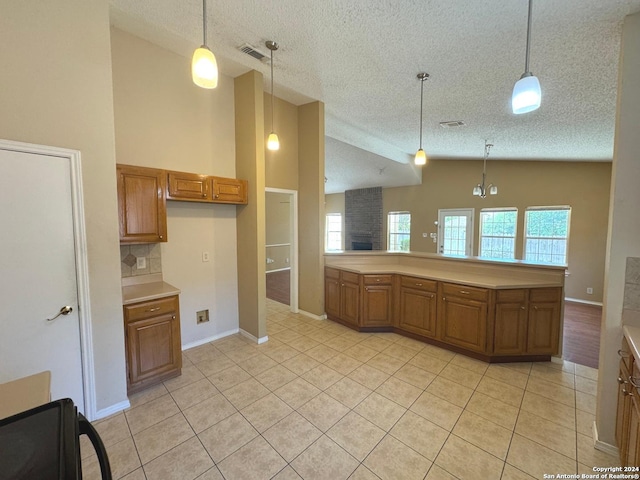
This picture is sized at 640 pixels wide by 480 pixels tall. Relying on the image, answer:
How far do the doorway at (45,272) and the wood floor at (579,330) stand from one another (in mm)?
3436

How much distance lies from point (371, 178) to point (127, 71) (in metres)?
6.19

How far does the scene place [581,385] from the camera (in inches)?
101

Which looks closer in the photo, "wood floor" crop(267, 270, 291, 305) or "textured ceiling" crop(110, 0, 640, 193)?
"textured ceiling" crop(110, 0, 640, 193)

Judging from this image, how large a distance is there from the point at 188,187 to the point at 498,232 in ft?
22.5

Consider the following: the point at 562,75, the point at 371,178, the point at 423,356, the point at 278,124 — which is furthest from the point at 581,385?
the point at 371,178

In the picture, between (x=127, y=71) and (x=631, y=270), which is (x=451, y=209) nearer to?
(x=631, y=270)

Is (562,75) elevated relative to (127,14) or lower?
lower

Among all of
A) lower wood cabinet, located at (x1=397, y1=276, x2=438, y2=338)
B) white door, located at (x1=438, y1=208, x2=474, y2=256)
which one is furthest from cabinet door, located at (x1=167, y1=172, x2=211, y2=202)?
white door, located at (x1=438, y1=208, x2=474, y2=256)

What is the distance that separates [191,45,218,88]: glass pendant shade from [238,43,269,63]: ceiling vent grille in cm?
143

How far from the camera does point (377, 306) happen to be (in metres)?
3.73

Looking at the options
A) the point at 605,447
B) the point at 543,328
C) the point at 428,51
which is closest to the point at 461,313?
the point at 543,328

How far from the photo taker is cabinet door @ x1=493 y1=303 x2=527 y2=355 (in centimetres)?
289

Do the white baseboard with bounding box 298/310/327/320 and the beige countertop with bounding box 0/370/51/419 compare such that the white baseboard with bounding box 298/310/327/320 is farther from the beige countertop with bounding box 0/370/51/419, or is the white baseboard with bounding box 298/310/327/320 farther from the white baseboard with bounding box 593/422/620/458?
the beige countertop with bounding box 0/370/51/419

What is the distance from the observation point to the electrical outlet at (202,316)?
3373mm
